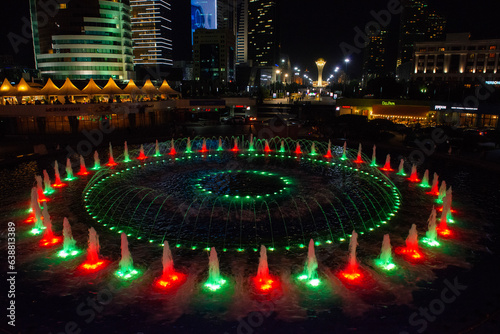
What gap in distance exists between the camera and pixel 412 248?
11031 millimetres

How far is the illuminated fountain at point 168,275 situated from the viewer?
9.21 m

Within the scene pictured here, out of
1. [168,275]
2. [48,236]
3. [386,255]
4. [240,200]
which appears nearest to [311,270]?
[386,255]

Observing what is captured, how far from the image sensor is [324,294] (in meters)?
8.79

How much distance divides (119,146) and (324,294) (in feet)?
83.6

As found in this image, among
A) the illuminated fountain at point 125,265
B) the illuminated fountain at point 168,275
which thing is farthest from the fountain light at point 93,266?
the illuminated fountain at point 168,275

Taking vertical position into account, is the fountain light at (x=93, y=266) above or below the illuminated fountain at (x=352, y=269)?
below

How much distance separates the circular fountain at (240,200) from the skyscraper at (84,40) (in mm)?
69563

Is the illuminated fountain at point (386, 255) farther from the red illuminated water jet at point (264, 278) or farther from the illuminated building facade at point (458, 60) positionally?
the illuminated building facade at point (458, 60)

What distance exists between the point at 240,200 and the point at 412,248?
24.4ft

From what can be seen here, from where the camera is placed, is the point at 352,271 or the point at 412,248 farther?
the point at 412,248

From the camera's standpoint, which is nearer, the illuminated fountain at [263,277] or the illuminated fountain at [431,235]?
the illuminated fountain at [263,277]

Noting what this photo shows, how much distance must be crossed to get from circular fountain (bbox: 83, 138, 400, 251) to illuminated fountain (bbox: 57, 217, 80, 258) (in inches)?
62.3

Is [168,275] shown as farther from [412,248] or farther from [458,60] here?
[458,60]

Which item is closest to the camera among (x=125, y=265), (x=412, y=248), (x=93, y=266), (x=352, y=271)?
(x=352, y=271)
